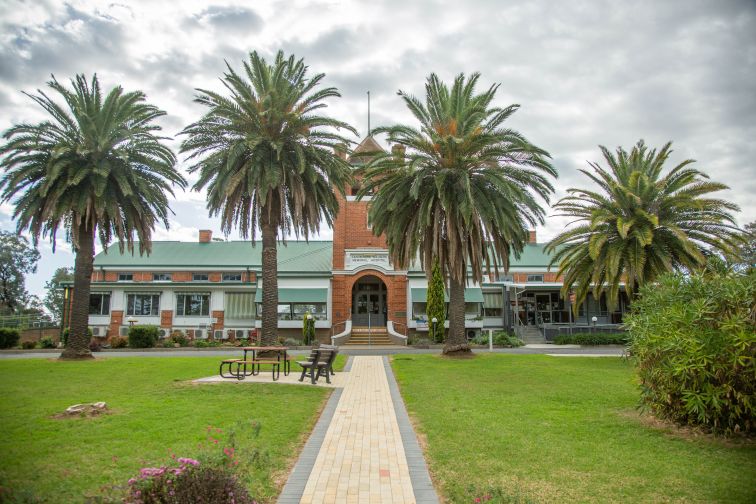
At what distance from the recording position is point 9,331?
31969 mm

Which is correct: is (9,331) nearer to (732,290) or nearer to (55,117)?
(55,117)

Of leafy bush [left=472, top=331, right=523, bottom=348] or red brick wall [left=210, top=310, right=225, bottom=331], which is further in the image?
red brick wall [left=210, top=310, right=225, bottom=331]

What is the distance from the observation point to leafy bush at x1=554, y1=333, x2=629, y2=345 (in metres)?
32.9

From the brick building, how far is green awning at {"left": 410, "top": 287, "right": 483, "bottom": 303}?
0.07 meters

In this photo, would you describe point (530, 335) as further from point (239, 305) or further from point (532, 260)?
point (239, 305)

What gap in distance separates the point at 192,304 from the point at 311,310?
9.32 metres

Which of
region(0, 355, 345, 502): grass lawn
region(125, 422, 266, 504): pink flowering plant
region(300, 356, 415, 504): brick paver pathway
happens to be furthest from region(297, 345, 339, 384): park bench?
region(125, 422, 266, 504): pink flowering plant

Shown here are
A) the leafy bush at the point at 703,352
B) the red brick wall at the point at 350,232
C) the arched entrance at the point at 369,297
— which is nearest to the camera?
the leafy bush at the point at 703,352

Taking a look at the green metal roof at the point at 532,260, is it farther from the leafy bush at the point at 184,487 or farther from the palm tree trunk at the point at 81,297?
the leafy bush at the point at 184,487

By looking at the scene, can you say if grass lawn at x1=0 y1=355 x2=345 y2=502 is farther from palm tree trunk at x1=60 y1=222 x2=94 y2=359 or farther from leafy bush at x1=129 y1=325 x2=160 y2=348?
leafy bush at x1=129 y1=325 x2=160 y2=348

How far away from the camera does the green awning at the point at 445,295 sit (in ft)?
121

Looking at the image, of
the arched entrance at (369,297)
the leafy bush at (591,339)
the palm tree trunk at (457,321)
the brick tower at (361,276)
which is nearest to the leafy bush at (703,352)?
the palm tree trunk at (457,321)

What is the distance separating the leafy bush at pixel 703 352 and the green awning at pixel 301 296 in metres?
28.2

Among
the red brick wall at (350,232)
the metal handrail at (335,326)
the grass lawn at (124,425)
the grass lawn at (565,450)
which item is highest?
the red brick wall at (350,232)
